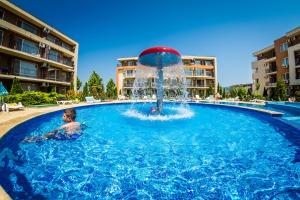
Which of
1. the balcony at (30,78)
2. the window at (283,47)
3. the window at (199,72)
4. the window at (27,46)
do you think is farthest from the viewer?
the window at (199,72)

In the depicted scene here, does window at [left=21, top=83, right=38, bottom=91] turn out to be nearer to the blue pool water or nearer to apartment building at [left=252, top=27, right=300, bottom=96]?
the blue pool water

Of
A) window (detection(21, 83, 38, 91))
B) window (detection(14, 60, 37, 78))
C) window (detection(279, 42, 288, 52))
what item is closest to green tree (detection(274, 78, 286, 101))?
window (detection(279, 42, 288, 52))

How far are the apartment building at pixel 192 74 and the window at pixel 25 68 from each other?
69.6 feet

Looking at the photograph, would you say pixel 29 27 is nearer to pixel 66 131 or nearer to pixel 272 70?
pixel 66 131

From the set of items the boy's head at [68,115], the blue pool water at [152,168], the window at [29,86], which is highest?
the window at [29,86]

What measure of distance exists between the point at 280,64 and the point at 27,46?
41.9 m

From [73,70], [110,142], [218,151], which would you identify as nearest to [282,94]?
[218,151]

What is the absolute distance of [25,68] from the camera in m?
22.5

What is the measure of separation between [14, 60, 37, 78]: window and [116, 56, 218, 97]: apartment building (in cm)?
2120

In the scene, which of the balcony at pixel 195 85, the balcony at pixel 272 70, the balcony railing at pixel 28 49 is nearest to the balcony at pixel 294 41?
the balcony at pixel 272 70

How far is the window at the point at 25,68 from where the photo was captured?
69.6ft

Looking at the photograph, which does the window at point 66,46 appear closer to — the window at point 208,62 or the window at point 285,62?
the window at point 208,62

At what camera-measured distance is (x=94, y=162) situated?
13.2 feet

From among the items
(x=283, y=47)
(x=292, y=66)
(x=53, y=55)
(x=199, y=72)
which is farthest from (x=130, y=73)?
(x=292, y=66)
